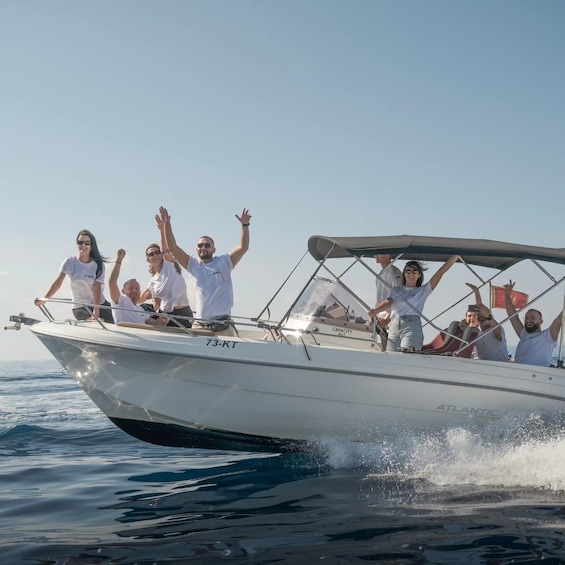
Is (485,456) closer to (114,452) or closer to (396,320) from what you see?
(396,320)

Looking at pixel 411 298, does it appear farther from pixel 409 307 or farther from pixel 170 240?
pixel 170 240

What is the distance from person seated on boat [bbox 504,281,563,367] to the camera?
7078 millimetres

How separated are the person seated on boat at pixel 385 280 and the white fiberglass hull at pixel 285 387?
2.62 ft

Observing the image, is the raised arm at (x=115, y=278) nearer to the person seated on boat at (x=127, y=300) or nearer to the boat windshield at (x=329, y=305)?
the person seated on boat at (x=127, y=300)

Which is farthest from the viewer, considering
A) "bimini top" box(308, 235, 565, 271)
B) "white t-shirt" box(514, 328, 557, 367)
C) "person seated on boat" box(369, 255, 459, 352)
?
"white t-shirt" box(514, 328, 557, 367)

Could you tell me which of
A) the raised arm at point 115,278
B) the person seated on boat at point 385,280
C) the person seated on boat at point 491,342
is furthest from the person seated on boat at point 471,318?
the raised arm at point 115,278

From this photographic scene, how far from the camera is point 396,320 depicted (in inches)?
272

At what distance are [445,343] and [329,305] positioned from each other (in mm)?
1405

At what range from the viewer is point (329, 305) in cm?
739

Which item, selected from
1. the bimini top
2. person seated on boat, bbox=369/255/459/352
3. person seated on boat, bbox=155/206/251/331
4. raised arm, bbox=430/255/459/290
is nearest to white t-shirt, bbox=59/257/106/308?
person seated on boat, bbox=155/206/251/331

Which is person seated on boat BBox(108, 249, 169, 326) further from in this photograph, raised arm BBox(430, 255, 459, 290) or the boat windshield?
raised arm BBox(430, 255, 459, 290)

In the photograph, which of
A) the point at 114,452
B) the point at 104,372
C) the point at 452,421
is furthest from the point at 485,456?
the point at 114,452

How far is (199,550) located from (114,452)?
15.9 feet

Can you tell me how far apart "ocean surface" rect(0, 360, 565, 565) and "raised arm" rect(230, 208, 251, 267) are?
2257 millimetres
